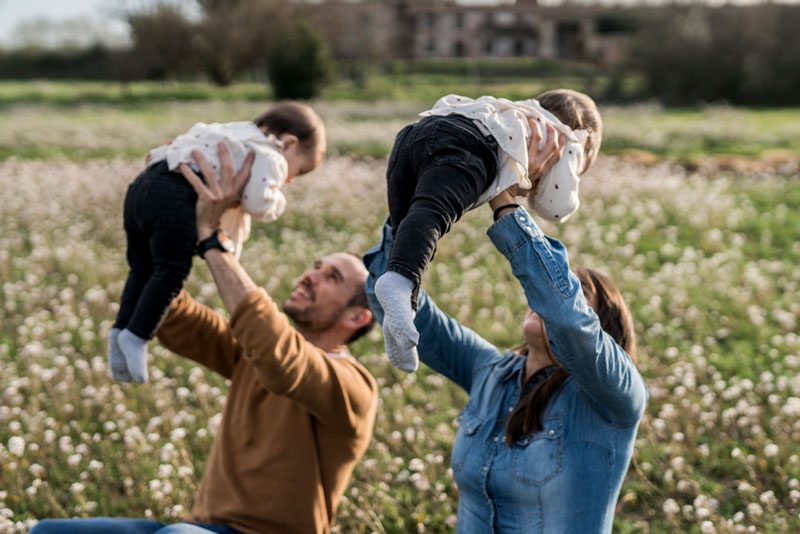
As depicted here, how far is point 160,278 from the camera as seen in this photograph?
3.76 meters

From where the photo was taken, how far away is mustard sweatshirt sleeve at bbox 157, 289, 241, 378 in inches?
170

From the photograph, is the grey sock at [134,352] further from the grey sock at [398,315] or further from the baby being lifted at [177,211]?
the grey sock at [398,315]

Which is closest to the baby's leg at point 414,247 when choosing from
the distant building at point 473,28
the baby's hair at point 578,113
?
the baby's hair at point 578,113

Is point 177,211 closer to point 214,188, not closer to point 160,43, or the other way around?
point 214,188

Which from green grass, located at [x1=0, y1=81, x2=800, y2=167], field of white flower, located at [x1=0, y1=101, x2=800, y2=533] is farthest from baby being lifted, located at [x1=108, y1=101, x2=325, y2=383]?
green grass, located at [x1=0, y1=81, x2=800, y2=167]

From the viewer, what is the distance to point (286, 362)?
3641 millimetres

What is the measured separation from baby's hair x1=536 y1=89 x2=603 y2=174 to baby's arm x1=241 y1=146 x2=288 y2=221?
1147 millimetres

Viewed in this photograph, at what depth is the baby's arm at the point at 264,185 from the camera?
3.91 metres

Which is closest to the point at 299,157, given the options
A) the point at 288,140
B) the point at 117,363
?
the point at 288,140

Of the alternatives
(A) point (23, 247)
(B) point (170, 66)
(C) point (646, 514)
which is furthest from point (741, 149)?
(B) point (170, 66)

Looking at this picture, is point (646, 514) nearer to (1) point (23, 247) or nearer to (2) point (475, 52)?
(1) point (23, 247)

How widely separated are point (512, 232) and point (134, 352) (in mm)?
1599

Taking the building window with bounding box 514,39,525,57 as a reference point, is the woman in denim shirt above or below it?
above

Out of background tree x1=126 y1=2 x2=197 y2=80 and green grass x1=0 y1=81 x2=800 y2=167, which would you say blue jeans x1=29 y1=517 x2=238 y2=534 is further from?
background tree x1=126 y1=2 x2=197 y2=80
